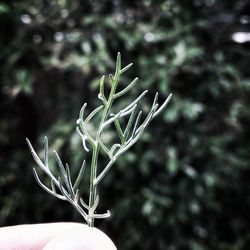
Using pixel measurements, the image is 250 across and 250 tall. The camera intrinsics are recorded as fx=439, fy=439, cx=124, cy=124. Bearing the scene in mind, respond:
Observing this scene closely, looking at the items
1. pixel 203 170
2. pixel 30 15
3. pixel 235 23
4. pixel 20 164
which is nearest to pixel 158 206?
pixel 203 170

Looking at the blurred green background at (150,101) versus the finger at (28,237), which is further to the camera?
the blurred green background at (150,101)

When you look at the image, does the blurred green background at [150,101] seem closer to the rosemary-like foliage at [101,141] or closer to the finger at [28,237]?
the finger at [28,237]

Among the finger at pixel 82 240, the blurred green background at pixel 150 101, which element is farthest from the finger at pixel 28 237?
the blurred green background at pixel 150 101

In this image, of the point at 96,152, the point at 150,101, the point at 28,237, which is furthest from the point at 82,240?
the point at 150,101

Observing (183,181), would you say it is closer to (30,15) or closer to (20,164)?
(20,164)

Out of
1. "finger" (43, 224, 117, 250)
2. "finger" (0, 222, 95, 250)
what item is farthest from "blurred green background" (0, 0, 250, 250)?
"finger" (43, 224, 117, 250)

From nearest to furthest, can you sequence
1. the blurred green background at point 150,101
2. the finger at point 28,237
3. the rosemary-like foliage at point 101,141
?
the rosemary-like foliage at point 101,141 → the finger at point 28,237 → the blurred green background at point 150,101

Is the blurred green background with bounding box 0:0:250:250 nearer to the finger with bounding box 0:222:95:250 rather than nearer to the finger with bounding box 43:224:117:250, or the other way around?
the finger with bounding box 0:222:95:250

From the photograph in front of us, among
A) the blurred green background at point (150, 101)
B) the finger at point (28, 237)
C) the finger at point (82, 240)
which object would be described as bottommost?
the blurred green background at point (150, 101)
